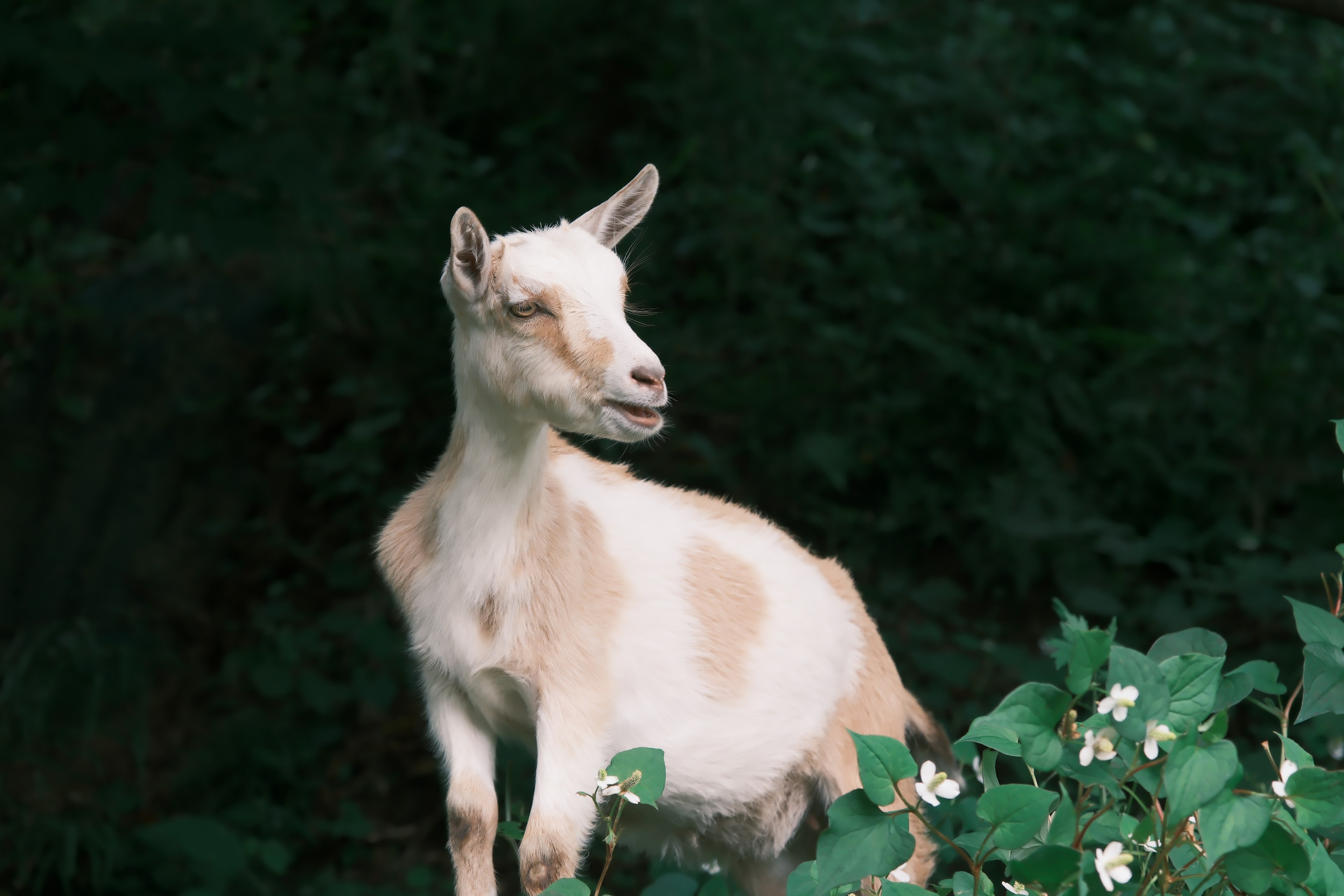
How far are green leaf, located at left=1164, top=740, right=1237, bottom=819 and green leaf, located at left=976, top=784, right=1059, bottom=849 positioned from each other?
0.56 feet

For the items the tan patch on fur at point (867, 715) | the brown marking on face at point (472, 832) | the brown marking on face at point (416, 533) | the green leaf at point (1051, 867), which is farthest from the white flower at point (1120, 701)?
the brown marking on face at point (416, 533)

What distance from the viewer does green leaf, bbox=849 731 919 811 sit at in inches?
67.2

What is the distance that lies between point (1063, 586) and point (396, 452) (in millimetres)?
2952

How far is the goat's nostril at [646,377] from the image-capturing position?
1.87 meters

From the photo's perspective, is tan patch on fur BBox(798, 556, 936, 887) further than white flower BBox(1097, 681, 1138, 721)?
Yes

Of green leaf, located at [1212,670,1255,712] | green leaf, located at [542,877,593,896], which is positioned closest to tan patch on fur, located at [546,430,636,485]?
green leaf, located at [542,877,593,896]

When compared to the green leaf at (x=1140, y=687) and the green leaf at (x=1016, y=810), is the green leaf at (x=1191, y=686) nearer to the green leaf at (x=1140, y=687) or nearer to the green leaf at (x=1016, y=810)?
the green leaf at (x=1140, y=687)

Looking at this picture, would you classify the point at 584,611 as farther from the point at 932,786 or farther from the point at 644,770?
the point at 932,786

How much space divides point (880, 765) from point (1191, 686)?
0.44m

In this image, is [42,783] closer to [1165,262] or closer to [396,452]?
[396,452]

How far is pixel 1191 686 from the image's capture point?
1.71 meters

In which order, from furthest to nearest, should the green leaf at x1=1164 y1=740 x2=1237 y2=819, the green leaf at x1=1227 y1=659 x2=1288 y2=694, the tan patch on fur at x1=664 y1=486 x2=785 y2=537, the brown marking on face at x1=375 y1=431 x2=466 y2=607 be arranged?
the tan patch on fur at x1=664 y1=486 x2=785 y2=537
the brown marking on face at x1=375 y1=431 x2=466 y2=607
the green leaf at x1=1227 y1=659 x2=1288 y2=694
the green leaf at x1=1164 y1=740 x2=1237 y2=819

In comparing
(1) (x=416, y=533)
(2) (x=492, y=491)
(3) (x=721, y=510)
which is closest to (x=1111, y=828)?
(3) (x=721, y=510)

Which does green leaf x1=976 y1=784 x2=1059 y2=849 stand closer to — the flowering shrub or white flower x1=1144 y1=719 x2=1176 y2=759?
the flowering shrub
